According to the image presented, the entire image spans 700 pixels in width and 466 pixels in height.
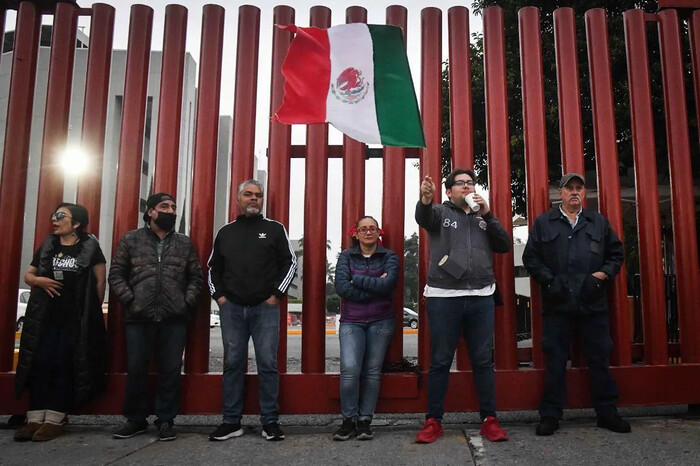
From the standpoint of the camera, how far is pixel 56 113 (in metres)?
5.04

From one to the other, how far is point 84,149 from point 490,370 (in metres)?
3.69

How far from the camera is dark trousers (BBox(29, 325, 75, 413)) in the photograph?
431cm

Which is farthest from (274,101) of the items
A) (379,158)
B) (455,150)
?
(455,150)

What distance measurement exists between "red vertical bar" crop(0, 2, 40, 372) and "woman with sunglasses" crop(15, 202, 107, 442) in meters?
0.54

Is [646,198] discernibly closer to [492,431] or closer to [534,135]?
[534,135]

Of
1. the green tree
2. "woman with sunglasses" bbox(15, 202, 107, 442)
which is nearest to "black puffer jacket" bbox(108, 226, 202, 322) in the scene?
"woman with sunglasses" bbox(15, 202, 107, 442)

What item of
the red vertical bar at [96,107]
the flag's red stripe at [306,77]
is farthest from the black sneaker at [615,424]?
the red vertical bar at [96,107]

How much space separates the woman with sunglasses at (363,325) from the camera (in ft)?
13.8

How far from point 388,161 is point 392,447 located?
7.52 feet

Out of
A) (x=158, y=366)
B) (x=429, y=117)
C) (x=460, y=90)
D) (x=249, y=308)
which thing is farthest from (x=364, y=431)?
(x=460, y=90)

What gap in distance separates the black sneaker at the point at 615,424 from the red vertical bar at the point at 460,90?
7.16 ft

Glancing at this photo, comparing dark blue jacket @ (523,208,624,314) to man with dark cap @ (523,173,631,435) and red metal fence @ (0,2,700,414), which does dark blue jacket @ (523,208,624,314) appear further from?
red metal fence @ (0,2,700,414)

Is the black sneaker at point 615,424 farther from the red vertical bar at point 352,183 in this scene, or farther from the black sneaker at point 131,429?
the black sneaker at point 131,429

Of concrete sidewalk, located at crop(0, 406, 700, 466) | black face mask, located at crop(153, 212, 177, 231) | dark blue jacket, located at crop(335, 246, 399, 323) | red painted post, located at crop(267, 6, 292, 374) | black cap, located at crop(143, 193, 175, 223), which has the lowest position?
concrete sidewalk, located at crop(0, 406, 700, 466)
